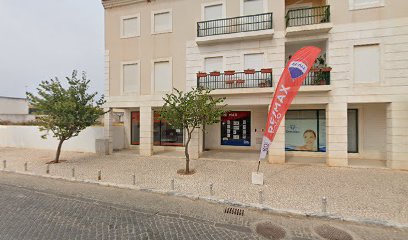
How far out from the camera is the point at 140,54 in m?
14.5

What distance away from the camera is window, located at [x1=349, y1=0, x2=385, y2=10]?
10.5 meters

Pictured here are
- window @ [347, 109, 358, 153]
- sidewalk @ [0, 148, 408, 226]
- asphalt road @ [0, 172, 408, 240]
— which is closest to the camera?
asphalt road @ [0, 172, 408, 240]

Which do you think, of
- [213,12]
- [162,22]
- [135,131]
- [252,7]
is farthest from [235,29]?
[135,131]

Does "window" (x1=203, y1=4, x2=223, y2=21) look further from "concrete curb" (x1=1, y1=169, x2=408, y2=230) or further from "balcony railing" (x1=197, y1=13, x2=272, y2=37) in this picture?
"concrete curb" (x1=1, y1=169, x2=408, y2=230)

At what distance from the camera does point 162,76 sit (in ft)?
46.6

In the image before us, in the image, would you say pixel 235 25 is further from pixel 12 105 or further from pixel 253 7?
pixel 12 105

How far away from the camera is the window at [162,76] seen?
14.0 meters

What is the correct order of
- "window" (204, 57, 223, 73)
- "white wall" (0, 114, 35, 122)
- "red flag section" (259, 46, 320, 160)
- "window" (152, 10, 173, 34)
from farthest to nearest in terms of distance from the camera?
"white wall" (0, 114, 35, 122), "window" (152, 10, 173, 34), "window" (204, 57, 223, 73), "red flag section" (259, 46, 320, 160)

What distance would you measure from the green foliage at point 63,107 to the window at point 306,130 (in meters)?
12.8

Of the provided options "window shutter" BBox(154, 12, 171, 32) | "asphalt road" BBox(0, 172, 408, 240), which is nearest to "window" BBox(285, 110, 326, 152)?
"asphalt road" BBox(0, 172, 408, 240)

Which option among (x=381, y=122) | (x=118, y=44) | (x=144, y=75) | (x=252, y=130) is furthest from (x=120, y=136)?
(x=381, y=122)

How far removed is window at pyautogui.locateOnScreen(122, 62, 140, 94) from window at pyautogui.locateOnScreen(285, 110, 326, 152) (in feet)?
36.3

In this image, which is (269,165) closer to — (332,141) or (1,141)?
(332,141)

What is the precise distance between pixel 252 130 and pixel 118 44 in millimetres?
12011
